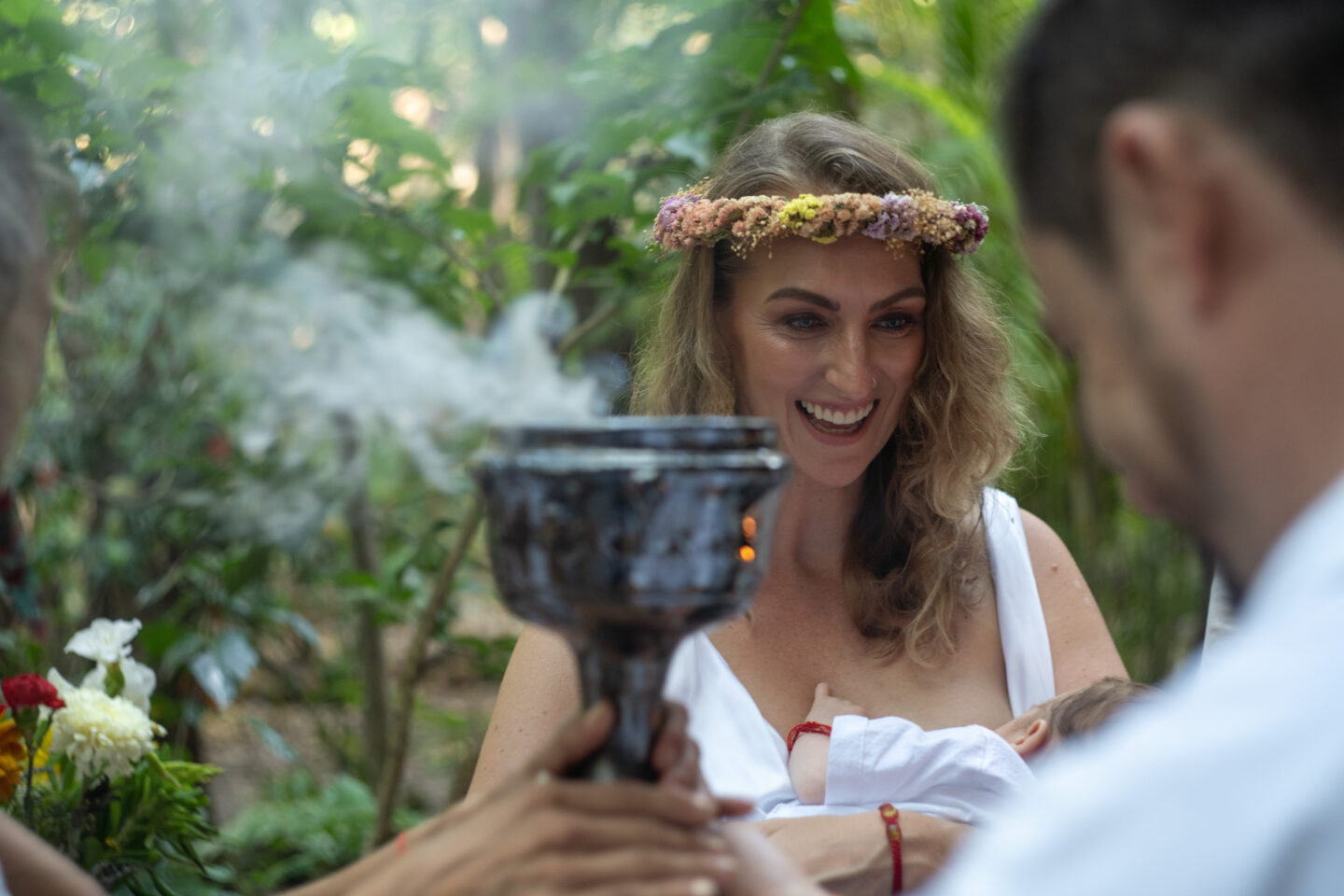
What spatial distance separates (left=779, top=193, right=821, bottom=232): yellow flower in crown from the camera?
2131 millimetres

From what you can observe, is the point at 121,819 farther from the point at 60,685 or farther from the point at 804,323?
the point at 804,323

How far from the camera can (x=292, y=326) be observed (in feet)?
12.6

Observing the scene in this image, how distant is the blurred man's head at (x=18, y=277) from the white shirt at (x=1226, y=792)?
3.37ft

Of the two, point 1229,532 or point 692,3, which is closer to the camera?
point 1229,532

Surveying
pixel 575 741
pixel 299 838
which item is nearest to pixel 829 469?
pixel 575 741

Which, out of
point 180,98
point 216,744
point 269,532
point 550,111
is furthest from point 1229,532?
point 216,744

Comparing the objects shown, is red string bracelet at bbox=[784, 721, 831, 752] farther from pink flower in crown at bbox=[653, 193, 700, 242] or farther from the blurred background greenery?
the blurred background greenery

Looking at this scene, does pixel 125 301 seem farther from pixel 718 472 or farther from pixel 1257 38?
pixel 1257 38

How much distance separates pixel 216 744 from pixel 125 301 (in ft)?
8.84

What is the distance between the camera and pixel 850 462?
Answer: 2.23 meters

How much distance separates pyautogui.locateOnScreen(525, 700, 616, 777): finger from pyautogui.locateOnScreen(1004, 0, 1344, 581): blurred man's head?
532mm

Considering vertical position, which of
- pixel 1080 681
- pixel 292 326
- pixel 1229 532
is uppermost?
pixel 292 326

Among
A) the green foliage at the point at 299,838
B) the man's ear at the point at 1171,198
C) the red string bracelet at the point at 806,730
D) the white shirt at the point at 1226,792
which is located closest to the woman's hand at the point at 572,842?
the white shirt at the point at 1226,792

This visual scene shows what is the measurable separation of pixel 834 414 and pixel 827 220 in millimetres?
375
